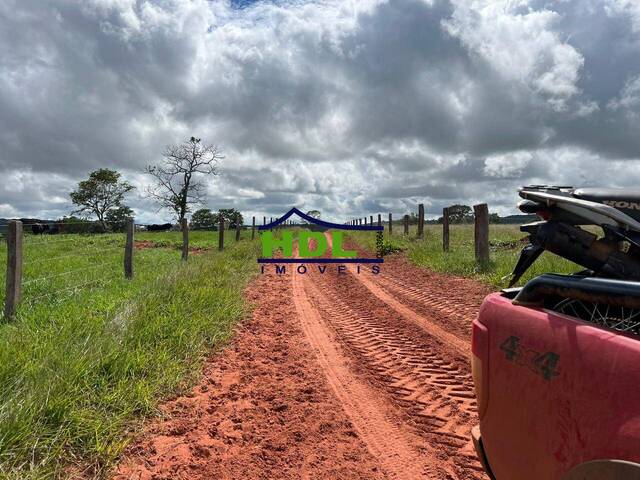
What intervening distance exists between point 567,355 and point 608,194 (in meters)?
0.81

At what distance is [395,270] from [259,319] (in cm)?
658

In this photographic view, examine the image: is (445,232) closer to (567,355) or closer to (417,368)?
(417,368)

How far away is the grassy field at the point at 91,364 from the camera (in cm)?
269

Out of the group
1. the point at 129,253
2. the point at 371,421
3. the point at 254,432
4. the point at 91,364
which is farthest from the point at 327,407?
the point at 129,253

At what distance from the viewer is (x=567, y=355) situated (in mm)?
1370

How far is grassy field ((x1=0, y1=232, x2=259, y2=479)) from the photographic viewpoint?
2693 mm

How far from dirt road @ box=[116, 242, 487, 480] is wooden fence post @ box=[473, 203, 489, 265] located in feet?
14.3

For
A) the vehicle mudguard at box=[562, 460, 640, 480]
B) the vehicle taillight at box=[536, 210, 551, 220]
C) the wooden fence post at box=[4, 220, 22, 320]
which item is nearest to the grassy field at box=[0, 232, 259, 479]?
the wooden fence post at box=[4, 220, 22, 320]

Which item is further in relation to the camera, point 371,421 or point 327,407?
point 327,407

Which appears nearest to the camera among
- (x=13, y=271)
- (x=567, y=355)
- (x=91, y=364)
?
(x=567, y=355)

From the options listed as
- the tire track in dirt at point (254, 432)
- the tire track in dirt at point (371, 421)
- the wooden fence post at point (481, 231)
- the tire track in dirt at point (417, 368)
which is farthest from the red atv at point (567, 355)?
the wooden fence post at point (481, 231)

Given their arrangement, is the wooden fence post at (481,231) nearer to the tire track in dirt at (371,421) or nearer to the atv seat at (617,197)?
the tire track in dirt at (371,421)

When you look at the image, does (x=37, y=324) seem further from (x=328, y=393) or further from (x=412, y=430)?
(x=412, y=430)

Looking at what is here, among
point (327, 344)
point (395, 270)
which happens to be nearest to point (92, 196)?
point (395, 270)
